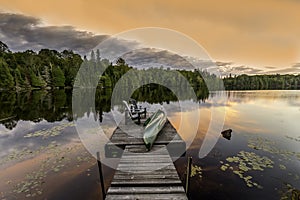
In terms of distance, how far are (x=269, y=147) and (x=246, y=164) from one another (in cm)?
333

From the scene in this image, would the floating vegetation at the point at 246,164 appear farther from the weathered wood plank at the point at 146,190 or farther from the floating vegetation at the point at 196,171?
the weathered wood plank at the point at 146,190

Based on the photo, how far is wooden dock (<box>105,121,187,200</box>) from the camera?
14.0ft

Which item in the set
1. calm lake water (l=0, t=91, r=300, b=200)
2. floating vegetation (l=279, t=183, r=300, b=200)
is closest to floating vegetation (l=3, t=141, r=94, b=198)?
calm lake water (l=0, t=91, r=300, b=200)

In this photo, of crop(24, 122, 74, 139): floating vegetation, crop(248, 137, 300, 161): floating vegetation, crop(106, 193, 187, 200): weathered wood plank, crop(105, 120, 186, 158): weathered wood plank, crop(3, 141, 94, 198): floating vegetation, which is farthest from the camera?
crop(24, 122, 74, 139): floating vegetation

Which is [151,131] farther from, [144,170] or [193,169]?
[144,170]

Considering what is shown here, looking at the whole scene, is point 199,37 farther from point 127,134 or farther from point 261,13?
point 127,134

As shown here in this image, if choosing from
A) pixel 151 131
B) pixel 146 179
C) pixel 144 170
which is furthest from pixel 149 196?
pixel 151 131

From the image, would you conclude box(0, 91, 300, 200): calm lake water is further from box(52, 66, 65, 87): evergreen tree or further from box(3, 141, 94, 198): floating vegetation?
box(52, 66, 65, 87): evergreen tree

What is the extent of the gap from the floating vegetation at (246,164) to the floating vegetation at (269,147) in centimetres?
119

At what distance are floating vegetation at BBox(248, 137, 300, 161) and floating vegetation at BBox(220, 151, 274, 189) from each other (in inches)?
46.7

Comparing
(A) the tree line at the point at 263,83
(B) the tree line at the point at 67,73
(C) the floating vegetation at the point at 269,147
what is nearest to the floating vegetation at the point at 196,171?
(C) the floating vegetation at the point at 269,147

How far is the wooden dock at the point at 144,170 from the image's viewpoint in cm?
428

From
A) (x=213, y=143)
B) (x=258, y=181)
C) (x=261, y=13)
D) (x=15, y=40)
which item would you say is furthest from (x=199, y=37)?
(x=15, y=40)

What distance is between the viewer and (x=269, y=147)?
390 inches
